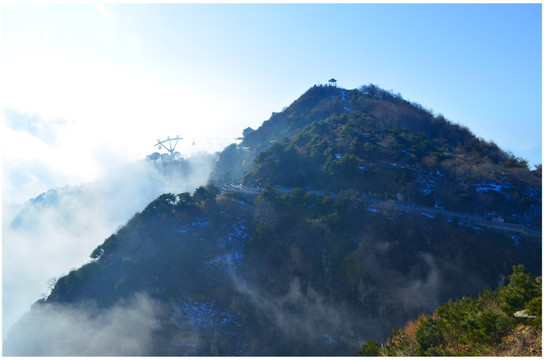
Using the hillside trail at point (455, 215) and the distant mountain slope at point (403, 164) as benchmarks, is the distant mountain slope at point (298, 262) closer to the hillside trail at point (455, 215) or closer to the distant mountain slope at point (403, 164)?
→ the distant mountain slope at point (403, 164)

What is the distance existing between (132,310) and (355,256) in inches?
818

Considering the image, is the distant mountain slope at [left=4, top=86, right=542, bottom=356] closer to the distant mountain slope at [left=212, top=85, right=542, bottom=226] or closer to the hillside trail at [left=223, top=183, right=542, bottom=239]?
the distant mountain slope at [left=212, top=85, right=542, bottom=226]

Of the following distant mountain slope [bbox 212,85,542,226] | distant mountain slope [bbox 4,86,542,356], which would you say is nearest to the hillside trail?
distant mountain slope [bbox 4,86,542,356]

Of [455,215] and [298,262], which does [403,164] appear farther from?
[298,262]

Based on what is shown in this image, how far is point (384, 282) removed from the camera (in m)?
29.6

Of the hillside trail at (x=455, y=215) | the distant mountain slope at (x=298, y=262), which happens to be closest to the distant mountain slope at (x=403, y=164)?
the distant mountain slope at (x=298, y=262)

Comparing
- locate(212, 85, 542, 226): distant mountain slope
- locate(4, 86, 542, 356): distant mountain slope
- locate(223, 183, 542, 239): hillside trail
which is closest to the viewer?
locate(4, 86, 542, 356): distant mountain slope

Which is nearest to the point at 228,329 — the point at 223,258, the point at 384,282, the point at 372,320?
the point at 223,258

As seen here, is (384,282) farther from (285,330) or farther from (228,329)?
(228,329)

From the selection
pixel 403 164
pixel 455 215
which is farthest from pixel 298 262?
pixel 403 164

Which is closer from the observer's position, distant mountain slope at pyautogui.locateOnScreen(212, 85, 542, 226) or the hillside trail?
the hillside trail

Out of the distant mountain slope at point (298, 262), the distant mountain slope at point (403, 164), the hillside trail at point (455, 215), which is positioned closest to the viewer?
the distant mountain slope at point (298, 262)

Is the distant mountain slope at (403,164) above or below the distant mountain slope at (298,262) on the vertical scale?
above

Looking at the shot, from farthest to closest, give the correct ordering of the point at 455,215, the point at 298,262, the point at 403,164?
1. the point at 403,164
2. the point at 455,215
3. the point at 298,262
